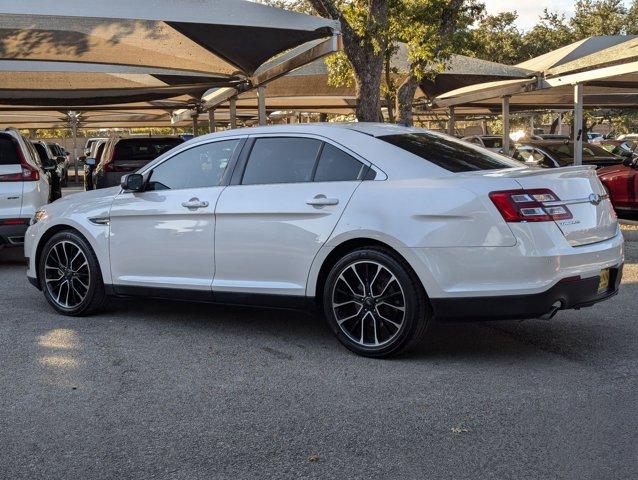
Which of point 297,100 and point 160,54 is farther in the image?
point 297,100

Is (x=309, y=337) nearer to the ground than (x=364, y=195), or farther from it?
nearer to the ground

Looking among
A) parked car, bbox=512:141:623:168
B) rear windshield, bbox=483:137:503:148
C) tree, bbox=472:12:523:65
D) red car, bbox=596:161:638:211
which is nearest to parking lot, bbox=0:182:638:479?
red car, bbox=596:161:638:211

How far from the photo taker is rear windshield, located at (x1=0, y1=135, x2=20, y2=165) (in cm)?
1044

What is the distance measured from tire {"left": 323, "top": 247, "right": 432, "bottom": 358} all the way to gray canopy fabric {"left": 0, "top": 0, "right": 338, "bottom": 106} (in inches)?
217

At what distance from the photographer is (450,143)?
21.4 feet

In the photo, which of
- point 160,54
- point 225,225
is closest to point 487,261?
point 225,225

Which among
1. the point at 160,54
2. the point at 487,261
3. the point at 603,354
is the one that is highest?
the point at 160,54

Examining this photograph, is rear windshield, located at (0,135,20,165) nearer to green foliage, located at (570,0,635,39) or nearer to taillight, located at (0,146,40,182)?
taillight, located at (0,146,40,182)

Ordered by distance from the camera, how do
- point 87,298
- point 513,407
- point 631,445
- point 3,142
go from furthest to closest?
point 3,142 → point 87,298 → point 513,407 → point 631,445

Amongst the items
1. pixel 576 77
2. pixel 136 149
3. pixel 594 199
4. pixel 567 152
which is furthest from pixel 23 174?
pixel 567 152

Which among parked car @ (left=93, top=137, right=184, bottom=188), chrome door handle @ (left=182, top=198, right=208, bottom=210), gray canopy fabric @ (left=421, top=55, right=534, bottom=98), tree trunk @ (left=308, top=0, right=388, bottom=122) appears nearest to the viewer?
chrome door handle @ (left=182, top=198, right=208, bottom=210)

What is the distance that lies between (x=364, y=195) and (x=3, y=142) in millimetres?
6532

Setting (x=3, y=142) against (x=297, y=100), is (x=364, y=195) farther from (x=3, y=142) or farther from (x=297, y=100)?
(x=297, y=100)

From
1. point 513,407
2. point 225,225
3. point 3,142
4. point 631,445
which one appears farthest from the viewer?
point 3,142
